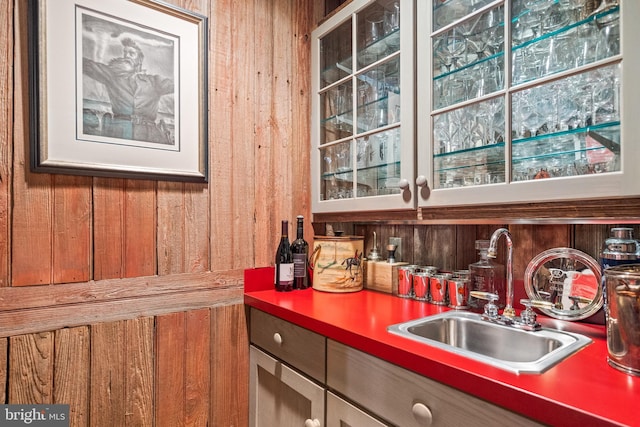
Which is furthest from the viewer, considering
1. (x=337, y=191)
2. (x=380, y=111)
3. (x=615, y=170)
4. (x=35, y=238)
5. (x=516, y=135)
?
(x=337, y=191)

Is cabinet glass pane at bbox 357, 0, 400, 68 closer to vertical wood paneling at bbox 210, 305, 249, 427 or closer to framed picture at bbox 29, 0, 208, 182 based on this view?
framed picture at bbox 29, 0, 208, 182

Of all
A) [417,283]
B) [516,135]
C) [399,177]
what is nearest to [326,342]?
[417,283]

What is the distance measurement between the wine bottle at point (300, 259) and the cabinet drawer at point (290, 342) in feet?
0.82

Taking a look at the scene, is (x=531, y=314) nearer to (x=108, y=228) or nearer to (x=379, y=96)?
(x=379, y=96)

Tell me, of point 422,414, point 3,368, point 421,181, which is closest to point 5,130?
point 3,368

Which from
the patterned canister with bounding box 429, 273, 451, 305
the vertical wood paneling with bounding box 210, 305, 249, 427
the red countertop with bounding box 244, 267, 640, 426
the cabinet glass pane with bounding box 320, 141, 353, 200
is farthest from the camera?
the cabinet glass pane with bounding box 320, 141, 353, 200

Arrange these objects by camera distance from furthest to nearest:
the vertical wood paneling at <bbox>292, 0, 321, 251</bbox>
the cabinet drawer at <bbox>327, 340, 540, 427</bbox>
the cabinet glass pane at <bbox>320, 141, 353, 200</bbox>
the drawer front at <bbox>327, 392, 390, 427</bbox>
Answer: the vertical wood paneling at <bbox>292, 0, 321, 251</bbox>, the cabinet glass pane at <bbox>320, 141, 353, 200</bbox>, the drawer front at <bbox>327, 392, 390, 427</bbox>, the cabinet drawer at <bbox>327, 340, 540, 427</bbox>

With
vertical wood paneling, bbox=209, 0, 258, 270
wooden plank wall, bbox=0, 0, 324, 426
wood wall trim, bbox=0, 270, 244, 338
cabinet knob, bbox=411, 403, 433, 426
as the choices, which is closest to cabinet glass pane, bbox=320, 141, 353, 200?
wooden plank wall, bbox=0, 0, 324, 426

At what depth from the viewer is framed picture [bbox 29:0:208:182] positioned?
1.17 meters

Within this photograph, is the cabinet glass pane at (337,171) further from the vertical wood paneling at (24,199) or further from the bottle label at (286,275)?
the vertical wood paneling at (24,199)

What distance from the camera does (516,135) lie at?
1.05 m

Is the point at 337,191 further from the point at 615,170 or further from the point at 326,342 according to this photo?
the point at 615,170

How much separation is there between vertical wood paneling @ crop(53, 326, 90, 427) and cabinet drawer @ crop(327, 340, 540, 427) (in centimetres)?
84

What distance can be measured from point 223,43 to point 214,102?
0.88 feet
